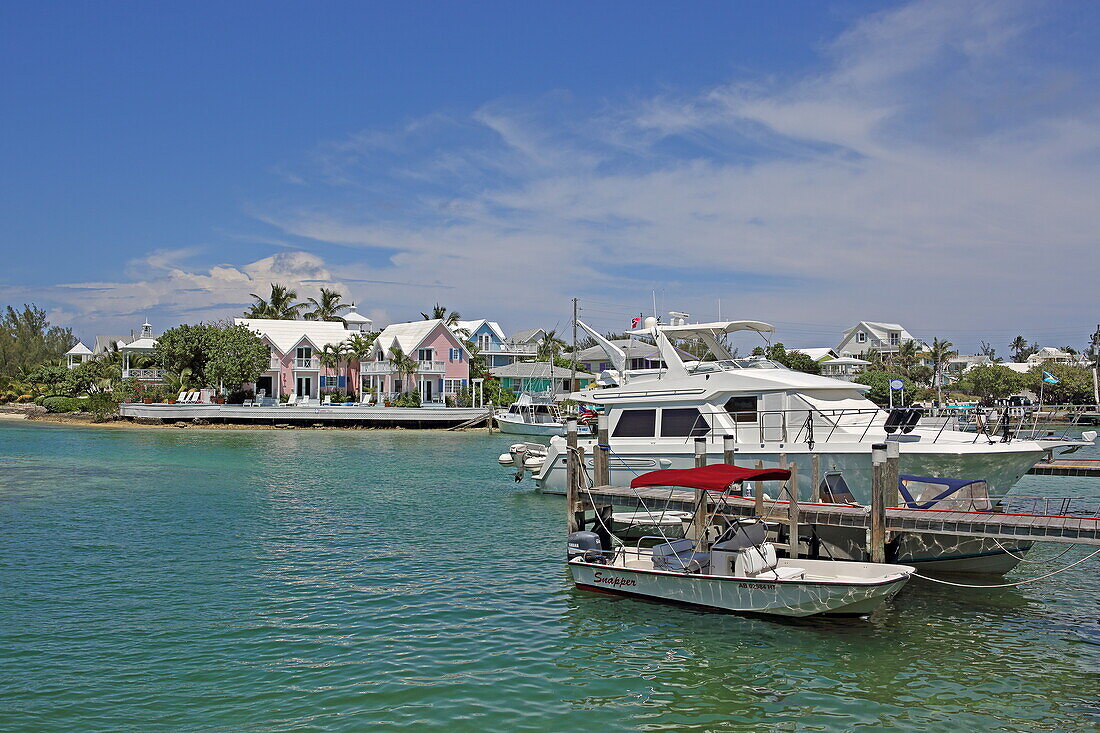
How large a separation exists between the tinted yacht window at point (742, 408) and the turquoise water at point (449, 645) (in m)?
5.90

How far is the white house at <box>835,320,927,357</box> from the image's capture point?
370 feet

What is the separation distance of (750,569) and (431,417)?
56.9 m

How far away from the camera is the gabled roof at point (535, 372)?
84875 millimetres

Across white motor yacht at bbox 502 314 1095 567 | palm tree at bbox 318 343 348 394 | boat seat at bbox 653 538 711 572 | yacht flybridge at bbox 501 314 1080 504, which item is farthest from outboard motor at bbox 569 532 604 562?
palm tree at bbox 318 343 348 394

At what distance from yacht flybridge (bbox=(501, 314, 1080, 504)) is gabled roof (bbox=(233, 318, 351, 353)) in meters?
56.0

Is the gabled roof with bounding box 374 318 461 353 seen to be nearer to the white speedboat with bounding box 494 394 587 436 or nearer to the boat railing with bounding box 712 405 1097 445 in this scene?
the white speedboat with bounding box 494 394 587 436

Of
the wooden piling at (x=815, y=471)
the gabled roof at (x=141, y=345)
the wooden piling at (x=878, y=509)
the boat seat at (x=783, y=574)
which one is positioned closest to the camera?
the boat seat at (x=783, y=574)

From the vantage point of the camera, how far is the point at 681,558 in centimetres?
1568

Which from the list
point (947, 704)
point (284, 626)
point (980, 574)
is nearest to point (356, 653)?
point (284, 626)

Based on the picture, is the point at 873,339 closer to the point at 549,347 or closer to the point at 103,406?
the point at 549,347

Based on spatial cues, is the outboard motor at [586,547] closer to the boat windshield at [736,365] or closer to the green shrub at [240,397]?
the boat windshield at [736,365]

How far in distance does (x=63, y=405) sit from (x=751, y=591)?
83.2 meters

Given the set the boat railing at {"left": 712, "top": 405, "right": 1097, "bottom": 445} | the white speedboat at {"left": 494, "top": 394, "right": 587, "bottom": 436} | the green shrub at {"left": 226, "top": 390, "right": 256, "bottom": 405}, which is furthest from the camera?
the green shrub at {"left": 226, "top": 390, "right": 256, "bottom": 405}

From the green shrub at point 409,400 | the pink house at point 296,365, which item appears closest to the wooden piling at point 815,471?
the green shrub at point 409,400
